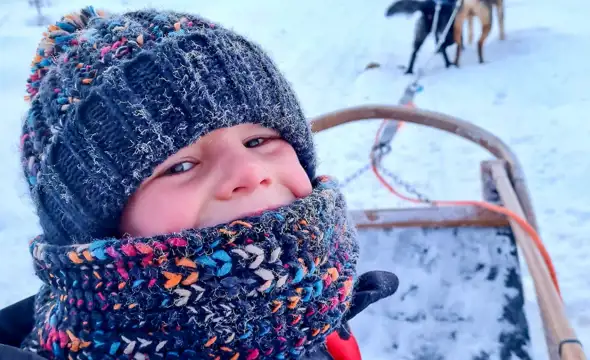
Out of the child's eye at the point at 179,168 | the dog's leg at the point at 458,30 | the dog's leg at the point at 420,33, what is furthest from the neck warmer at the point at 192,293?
the dog's leg at the point at 458,30

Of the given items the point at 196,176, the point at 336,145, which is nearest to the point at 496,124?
the point at 336,145

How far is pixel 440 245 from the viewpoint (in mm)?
1905

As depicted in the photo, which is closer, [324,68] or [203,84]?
[203,84]

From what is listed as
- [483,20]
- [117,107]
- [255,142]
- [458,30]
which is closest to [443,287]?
[255,142]

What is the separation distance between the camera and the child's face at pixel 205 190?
2.47ft

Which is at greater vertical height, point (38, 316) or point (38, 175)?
point (38, 175)

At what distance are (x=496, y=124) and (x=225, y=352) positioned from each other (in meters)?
4.02

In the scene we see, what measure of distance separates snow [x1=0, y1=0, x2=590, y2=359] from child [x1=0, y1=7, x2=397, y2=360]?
25 centimetres

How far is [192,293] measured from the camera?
691 mm

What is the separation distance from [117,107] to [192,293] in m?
0.30

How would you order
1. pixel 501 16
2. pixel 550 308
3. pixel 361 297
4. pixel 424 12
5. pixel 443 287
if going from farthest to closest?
pixel 501 16 → pixel 424 12 → pixel 443 287 → pixel 550 308 → pixel 361 297

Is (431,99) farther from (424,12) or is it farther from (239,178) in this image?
(239,178)

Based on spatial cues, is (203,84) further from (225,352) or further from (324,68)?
(324,68)

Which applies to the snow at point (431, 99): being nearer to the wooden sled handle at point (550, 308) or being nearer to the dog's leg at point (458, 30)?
the dog's leg at point (458, 30)
